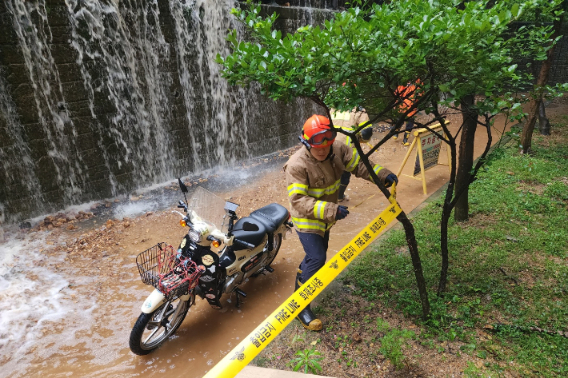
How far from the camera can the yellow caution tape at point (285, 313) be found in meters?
2.04

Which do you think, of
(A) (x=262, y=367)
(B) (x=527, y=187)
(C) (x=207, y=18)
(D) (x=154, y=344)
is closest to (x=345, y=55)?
(A) (x=262, y=367)

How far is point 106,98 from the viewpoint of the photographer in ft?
21.1

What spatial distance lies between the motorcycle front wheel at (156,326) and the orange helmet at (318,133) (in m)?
2.00

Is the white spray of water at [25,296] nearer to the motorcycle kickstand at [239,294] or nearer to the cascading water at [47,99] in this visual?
the cascading water at [47,99]

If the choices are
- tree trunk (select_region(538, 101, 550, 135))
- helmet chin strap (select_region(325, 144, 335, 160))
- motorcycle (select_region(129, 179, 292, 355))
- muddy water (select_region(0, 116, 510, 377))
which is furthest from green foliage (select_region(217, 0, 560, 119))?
tree trunk (select_region(538, 101, 550, 135))

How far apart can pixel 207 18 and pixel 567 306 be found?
7967mm

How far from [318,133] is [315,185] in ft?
1.78

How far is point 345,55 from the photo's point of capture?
2016mm

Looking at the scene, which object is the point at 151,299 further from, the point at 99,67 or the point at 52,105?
the point at 99,67

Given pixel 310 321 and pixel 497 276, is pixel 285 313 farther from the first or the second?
pixel 497 276

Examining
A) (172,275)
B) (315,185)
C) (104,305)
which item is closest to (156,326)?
(172,275)

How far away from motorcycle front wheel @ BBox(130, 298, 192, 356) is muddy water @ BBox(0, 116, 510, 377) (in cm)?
Result: 11

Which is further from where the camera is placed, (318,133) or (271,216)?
(271,216)

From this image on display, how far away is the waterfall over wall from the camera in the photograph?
5566 mm
